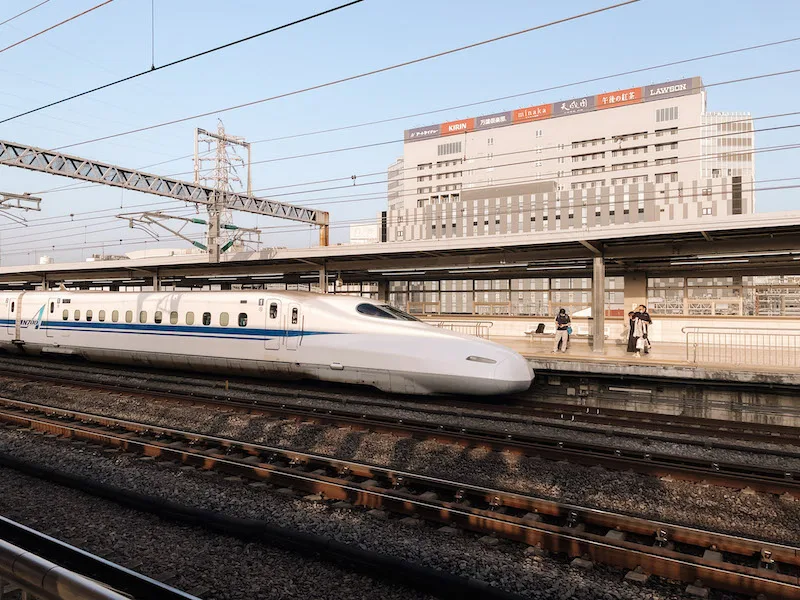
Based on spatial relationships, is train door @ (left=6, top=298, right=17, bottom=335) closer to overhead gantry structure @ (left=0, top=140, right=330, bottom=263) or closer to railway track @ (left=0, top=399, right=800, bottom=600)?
overhead gantry structure @ (left=0, top=140, right=330, bottom=263)

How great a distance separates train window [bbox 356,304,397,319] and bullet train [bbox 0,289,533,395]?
0.08ft

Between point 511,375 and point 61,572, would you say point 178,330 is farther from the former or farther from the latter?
point 61,572

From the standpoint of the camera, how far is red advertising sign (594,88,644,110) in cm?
8525

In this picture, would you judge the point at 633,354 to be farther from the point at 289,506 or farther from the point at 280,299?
the point at 289,506

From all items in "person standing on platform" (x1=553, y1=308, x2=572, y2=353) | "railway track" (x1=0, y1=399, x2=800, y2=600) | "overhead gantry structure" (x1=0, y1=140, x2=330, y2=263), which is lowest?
"railway track" (x1=0, y1=399, x2=800, y2=600)

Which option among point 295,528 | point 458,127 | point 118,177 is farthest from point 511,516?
point 458,127

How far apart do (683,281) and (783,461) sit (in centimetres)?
1112

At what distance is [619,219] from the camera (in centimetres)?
7838

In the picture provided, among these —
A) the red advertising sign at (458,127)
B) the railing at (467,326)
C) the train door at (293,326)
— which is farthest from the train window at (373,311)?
the red advertising sign at (458,127)

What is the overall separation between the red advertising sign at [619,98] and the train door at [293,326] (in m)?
86.9

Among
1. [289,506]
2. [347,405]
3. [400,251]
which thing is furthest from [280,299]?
[289,506]

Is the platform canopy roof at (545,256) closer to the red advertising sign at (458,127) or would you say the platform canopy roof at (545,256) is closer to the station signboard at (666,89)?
the station signboard at (666,89)

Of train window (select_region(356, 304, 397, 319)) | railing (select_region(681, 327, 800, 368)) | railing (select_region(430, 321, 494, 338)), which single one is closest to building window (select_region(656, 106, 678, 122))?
railing (select_region(430, 321, 494, 338))

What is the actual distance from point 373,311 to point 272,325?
2.69m
